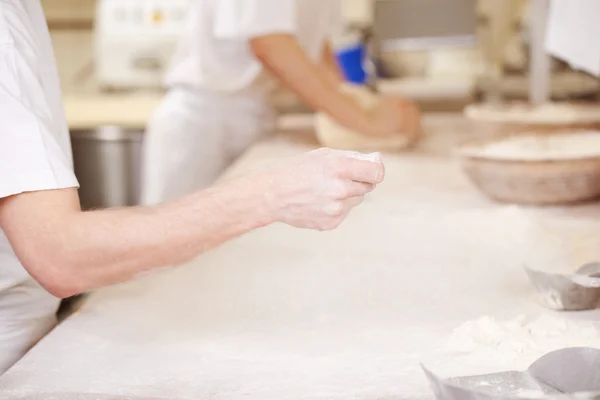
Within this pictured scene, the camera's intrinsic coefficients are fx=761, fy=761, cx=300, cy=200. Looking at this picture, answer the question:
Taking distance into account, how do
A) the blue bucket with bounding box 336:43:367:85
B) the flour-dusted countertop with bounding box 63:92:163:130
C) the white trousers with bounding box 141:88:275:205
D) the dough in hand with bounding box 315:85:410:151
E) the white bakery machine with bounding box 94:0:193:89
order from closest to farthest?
the dough in hand with bounding box 315:85:410:151 < the white trousers with bounding box 141:88:275:205 < the flour-dusted countertop with bounding box 63:92:163:130 < the blue bucket with bounding box 336:43:367:85 < the white bakery machine with bounding box 94:0:193:89

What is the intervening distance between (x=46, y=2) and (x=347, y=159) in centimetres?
338

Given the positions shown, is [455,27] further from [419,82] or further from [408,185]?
Result: [408,185]

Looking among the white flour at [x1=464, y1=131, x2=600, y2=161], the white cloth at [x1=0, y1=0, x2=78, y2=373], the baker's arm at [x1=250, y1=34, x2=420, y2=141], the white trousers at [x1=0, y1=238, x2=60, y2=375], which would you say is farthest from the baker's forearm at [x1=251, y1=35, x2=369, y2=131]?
the white trousers at [x1=0, y1=238, x2=60, y2=375]

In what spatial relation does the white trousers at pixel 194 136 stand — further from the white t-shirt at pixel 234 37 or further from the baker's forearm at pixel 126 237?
the baker's forearm at pixel 126 237

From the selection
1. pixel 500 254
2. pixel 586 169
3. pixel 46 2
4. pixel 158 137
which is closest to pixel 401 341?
pixel 500 254

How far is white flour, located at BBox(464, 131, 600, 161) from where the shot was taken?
1547 mm

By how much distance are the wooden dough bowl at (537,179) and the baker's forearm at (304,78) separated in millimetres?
584

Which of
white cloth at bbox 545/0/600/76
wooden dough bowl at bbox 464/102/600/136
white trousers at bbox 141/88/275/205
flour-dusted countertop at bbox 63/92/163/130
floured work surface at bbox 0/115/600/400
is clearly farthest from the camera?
flour-dusted countertop at bbox 63/92/163/130

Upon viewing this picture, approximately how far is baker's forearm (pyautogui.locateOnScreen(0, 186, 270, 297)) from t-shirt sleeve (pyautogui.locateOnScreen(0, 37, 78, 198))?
20 mm

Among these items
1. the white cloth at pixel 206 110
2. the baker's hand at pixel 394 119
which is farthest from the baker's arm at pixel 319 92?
the white cloth at pixel 206 110

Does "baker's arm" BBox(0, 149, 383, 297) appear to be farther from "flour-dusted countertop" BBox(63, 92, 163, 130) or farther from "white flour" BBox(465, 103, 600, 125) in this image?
"flour-dusted countertop" BBox(63, 92, 163, 130)

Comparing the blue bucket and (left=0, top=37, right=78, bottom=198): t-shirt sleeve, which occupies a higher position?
(left=0, top=37, right=78, bottom=198): t-shirt sleeve

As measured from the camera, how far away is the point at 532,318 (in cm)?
103

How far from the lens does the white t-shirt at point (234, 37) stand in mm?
1996
